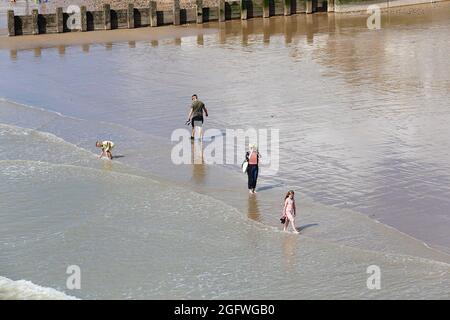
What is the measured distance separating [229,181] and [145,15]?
2815 cm

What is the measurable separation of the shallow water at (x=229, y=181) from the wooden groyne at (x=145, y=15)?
9172mm

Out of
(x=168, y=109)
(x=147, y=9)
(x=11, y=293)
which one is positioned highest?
(x=147, y=9)

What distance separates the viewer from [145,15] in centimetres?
4575

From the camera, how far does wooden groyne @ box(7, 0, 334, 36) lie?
144 ft

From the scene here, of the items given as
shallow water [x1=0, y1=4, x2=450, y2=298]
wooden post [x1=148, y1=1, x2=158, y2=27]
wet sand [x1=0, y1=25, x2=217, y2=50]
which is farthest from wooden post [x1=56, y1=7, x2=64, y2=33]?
shallow water [x1=0, y1=4, x2=450, y2=298]

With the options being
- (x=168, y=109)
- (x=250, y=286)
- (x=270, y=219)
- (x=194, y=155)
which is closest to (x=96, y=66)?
(x=168, y=109)

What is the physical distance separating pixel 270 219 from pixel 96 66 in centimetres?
1984

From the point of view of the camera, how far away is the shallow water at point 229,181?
1445 centimetres

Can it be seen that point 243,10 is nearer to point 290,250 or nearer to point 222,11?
point 222,11

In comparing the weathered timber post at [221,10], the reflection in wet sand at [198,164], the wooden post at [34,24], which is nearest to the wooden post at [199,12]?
the weathered timber post at [221,10]

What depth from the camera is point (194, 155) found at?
21281mm

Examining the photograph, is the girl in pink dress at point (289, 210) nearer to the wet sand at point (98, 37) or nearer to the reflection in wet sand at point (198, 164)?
the reflection in wet sand at point (198, 164)

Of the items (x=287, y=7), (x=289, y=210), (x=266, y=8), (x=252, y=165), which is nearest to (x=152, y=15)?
(x=266, y=8)

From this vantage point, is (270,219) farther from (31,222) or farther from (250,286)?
(31,222)
